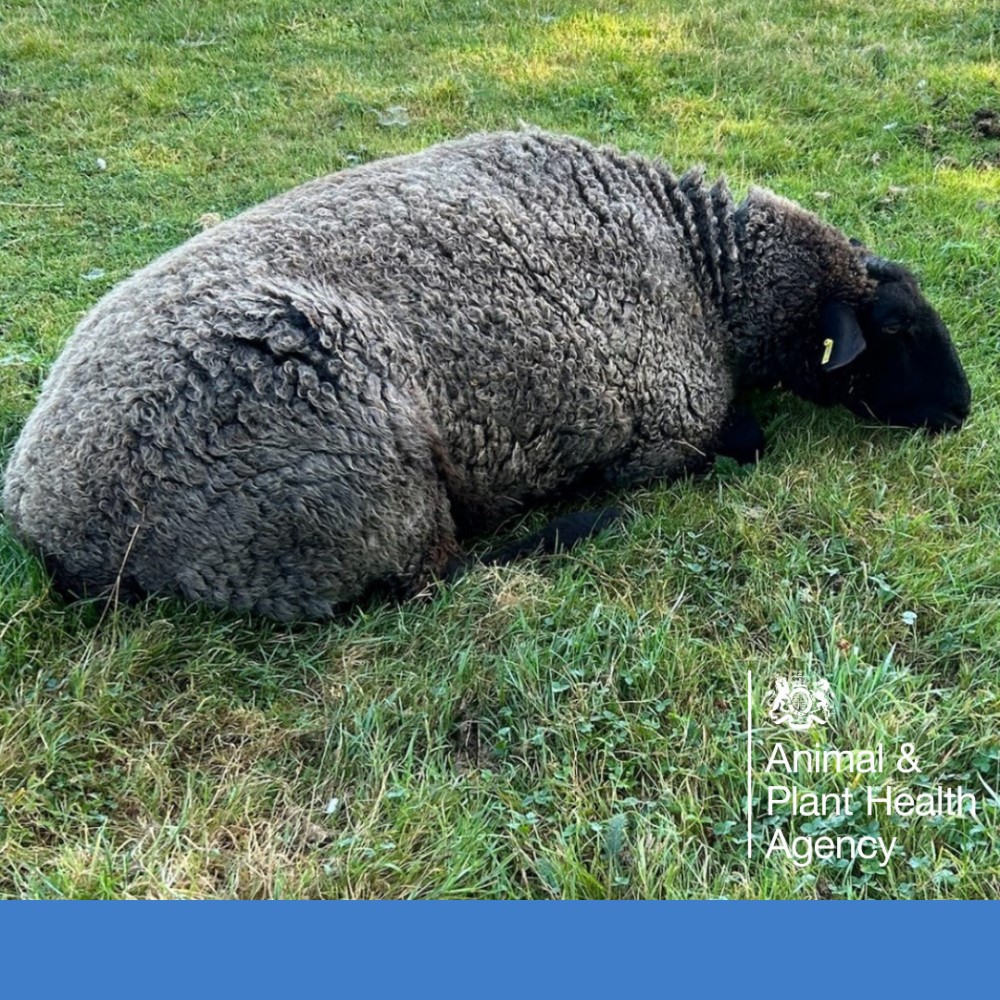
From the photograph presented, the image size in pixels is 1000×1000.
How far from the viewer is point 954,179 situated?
6.60 metres

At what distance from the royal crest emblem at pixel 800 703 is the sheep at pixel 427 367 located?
3.93 feet

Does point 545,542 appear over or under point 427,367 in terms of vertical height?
under

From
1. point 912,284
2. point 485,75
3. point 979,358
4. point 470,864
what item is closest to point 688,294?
point 912,284

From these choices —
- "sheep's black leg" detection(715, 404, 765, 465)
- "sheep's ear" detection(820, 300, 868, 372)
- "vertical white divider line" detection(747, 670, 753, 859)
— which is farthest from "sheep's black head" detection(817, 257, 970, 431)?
"vertical white divider line" detection(747, 670, 753, 859)

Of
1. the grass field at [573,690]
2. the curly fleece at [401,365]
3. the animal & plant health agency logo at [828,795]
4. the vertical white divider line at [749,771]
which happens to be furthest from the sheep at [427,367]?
the animal & plant health agency logo at [828,795]

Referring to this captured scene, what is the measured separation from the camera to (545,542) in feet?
13.9

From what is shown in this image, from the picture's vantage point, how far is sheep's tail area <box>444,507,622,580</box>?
13.7 feet

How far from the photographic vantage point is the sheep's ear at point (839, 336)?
4.55 meters

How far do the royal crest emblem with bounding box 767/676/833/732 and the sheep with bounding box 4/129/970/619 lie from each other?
1198 millimetres

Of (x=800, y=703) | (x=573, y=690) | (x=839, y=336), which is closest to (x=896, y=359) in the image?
(x=839, y=336)

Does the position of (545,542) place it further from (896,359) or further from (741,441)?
(896,359)

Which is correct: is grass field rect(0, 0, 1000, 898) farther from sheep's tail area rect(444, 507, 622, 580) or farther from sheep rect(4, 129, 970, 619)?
sheep rect(4, 129, 970, 619)

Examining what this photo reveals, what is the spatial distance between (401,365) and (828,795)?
7.14 ft

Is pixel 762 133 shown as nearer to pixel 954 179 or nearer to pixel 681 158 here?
pixel 681 158
